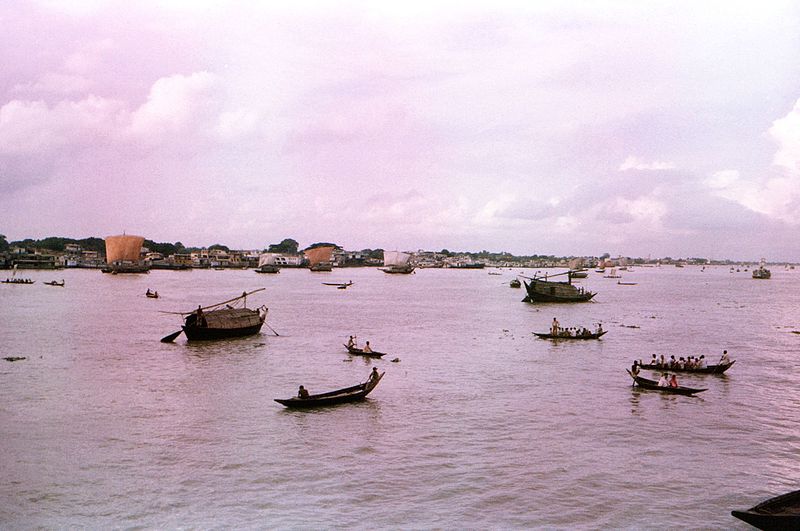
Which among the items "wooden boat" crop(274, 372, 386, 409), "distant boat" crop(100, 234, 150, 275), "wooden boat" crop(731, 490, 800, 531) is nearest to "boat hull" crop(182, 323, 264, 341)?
"wooden boat" crop(274, 372, 386, 409)

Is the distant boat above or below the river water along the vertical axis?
above

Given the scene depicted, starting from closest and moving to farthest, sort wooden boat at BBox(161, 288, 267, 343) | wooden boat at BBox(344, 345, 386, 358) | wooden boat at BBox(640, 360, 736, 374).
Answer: wooden boat at BBox(640, 360, 736, 374) < wooden boat at BBox(344, 345, 386, 358) < wooden boat at BBox(161, 288, 267, 343)

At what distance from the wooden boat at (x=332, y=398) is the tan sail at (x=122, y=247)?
151802 millimetres

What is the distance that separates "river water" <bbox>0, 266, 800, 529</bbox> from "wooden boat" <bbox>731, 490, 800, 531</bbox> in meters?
1.05

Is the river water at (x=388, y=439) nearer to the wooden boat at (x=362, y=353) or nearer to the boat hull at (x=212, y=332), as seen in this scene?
the wooden boat at (x=362, y=353)

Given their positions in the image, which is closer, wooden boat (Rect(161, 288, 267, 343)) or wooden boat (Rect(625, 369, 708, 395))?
wooden boat (Rect(625, 369, 708, 395))

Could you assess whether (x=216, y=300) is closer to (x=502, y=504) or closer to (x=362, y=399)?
(x=362, y=399)

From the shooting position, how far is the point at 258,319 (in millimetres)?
48062

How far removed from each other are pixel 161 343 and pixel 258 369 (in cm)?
1367

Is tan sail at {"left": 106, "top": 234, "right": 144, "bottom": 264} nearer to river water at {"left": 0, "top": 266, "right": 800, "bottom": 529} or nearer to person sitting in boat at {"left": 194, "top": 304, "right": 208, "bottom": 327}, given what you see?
river water at {"left": 0, "top": 266, "right": 800, "bottom": 529}

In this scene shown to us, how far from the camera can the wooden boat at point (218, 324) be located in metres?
43.1

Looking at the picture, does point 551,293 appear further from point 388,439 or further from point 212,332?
point 388,439

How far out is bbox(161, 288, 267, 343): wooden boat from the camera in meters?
43.1

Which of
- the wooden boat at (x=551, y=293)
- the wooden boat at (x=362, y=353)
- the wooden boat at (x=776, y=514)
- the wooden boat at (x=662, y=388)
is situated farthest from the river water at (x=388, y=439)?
the wooden boat at (x=551, y=293)
